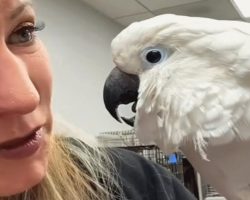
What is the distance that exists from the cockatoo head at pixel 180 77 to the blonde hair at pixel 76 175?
6.8 inches

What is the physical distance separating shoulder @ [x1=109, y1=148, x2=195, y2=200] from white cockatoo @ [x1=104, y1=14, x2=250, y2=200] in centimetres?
21

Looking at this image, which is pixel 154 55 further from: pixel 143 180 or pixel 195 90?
pixel 143 180

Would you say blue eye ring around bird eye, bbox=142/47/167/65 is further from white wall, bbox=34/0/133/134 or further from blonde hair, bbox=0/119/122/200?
white wall, bbox=34/0/133/134

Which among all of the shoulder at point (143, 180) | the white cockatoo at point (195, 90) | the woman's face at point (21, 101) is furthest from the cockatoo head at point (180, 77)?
the shoulder at point (143, 180)

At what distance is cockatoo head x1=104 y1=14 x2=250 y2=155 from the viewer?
0.58 metres

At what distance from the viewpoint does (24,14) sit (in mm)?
573

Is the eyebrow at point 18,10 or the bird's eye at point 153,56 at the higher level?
the eyebrow at point 18,10

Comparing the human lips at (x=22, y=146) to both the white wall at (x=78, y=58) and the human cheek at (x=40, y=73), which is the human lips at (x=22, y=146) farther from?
the white wall at (x=78, y=58)

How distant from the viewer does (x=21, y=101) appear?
19.7 inches

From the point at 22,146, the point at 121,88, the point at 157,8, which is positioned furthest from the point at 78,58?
the point at 22,146

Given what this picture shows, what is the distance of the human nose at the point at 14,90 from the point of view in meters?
0.50

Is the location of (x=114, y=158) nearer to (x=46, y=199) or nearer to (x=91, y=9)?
(x=46, y=199)

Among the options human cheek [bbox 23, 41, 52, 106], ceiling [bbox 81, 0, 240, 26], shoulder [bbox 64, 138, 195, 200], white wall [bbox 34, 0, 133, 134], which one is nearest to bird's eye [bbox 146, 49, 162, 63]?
human cheek [bbox 23, 41, 52, 106]

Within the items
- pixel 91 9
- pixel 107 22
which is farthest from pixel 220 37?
pixel 107 22
